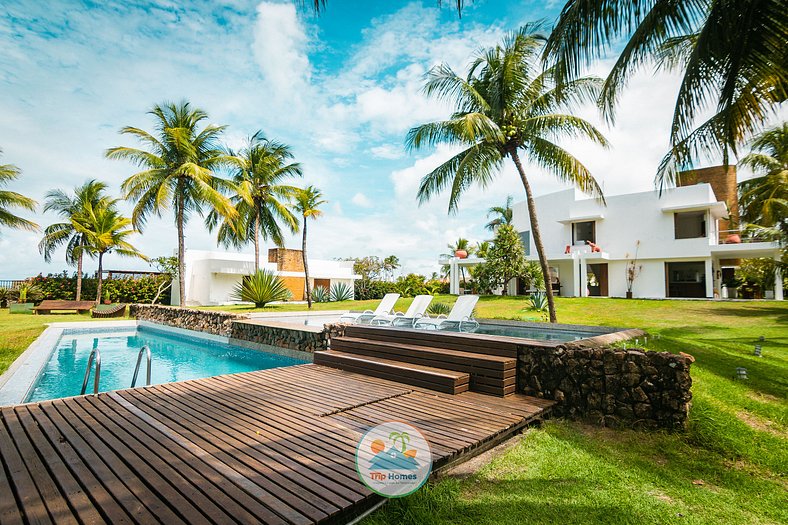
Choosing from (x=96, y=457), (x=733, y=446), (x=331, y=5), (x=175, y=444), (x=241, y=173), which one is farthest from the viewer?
(x=241, y=173)

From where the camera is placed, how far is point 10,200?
49.1 feet

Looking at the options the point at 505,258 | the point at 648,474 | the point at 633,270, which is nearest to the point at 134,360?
the point at 648,474

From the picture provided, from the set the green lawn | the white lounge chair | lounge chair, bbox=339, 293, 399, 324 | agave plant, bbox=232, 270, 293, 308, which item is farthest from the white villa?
the green lawn

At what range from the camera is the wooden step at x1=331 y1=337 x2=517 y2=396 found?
202 inches

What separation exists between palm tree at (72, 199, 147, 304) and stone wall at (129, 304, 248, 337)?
4.65 meters

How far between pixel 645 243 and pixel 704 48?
63.3 feet

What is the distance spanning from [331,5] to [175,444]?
3.47m

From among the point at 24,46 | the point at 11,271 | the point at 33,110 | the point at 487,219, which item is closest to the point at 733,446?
the point at 24,46

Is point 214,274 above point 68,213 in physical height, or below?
below

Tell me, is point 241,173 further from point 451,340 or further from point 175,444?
point 175,444

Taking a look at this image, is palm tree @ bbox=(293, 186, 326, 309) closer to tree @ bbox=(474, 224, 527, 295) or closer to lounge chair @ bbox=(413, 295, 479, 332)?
tree @ bbox=(474, 224, 527, 295)

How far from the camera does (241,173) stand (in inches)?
849

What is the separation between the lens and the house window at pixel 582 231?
75.5 ft

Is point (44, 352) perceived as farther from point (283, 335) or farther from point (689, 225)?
point (689, 225)
